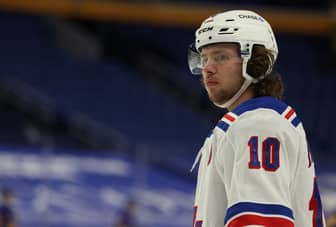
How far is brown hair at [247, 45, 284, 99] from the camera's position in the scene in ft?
8.21

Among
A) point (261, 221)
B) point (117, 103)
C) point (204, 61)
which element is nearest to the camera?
point (261, 221)

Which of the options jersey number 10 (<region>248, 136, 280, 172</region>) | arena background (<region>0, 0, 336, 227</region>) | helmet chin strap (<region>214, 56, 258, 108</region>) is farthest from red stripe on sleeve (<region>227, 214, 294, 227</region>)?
arena background (<region>0, 0, 336, 227</region>)

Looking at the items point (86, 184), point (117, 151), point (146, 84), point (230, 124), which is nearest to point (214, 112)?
point (146, 84)

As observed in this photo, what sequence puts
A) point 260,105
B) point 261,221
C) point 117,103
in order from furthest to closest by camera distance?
point 117,103 < point 260,105 < point 261,221

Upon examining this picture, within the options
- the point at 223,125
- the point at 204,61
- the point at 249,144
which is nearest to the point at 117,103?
the point at 204,61

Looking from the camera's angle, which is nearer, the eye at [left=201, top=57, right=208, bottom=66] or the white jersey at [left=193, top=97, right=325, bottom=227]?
the white jersey at [left=193, top=97, right=325, bottom=227]

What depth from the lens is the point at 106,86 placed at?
19.6 m

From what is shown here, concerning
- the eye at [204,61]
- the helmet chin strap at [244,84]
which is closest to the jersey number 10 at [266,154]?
the helmet chin strap at [244,84]

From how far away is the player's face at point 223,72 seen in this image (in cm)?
250

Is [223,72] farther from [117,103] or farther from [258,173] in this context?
[117,103]

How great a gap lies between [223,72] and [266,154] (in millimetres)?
323

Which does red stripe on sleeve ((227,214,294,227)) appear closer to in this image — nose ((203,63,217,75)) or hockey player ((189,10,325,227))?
hockey player ((189,10,325,227))

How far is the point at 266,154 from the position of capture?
7.59 feet

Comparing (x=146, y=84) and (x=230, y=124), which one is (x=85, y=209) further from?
(x=230, y=124)
